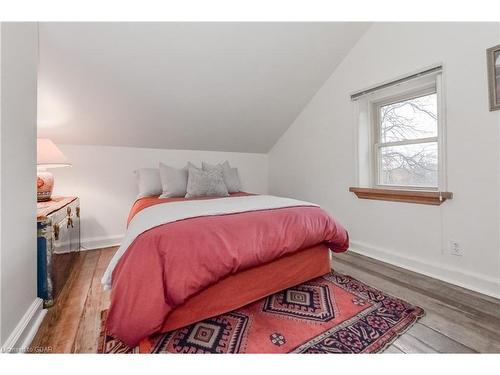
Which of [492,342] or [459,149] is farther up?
[459,149]

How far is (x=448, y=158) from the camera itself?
1814 mm

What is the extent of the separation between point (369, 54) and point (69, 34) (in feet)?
8.76

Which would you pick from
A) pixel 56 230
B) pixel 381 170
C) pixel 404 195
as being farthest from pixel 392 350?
pixel 56 230

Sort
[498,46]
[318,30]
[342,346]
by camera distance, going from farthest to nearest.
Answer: [318,30] < [498,46] < [342,346]

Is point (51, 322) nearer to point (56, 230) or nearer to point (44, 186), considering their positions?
point (56, 230)

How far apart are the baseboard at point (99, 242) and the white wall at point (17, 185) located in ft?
4.86

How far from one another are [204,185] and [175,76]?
113cm

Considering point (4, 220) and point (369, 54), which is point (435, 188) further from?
point (4, 220)

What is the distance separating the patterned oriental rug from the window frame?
1.13m

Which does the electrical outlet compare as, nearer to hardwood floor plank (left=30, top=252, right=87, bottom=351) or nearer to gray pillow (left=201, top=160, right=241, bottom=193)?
gray pillow (left=201, top=160, right=241, bottom=193)

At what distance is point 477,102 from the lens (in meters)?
1.66

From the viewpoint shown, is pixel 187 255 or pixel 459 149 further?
pixel 459 149

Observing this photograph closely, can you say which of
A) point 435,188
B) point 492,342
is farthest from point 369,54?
point 492,342


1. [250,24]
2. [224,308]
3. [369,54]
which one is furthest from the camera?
[369,54]
